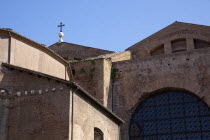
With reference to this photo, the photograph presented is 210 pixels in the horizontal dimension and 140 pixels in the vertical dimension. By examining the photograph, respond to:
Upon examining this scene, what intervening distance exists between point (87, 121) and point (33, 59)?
2402 mm

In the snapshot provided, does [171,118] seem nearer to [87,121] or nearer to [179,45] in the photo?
[87,121]

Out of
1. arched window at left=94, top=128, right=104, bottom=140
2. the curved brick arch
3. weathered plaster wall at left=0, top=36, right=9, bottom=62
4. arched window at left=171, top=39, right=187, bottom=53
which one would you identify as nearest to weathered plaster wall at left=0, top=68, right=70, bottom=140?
weathered plaster wall at left=0, top=36, right=9, bottom=62

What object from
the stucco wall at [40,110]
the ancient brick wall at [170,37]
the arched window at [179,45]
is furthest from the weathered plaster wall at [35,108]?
the arched window at [179,45]

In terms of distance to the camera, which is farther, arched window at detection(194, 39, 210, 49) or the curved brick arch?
arched window at detection(194, 39, 210, 49)

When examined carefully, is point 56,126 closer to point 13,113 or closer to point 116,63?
point 13,113

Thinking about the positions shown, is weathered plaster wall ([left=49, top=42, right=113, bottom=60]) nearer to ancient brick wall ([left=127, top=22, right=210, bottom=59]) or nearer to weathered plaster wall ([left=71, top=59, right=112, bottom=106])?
ancient brick wall ([left=127, top=22, right=210, bottom=59])

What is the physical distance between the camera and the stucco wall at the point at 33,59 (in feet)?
34.9

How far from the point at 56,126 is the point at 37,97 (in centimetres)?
89

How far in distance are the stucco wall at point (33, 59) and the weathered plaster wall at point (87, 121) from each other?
189 cm

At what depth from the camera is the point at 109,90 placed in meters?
15.4

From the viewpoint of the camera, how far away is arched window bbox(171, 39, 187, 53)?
19277 mm

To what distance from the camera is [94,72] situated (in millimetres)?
15492

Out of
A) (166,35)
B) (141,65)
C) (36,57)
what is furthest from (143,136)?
(166,35)

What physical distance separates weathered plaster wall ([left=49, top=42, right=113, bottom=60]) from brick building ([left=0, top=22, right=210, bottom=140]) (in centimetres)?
5
